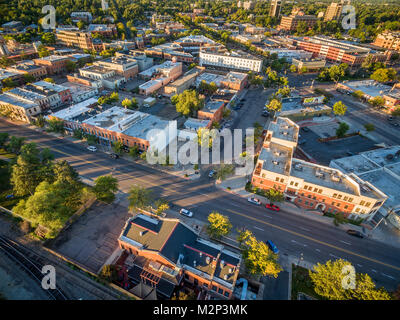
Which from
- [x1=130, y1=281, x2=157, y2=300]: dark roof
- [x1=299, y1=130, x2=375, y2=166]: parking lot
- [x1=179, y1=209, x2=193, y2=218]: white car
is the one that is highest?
[x1=130, y1=281, x2=157, y2=300]: dark roof

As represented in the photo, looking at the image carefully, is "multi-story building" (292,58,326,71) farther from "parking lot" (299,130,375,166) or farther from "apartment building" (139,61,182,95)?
"apartment building" (139,61,182,95)

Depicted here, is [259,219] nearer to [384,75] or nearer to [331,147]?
[331,147]

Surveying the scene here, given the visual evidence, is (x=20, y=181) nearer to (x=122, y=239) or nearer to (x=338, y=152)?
(x=122, y=239)

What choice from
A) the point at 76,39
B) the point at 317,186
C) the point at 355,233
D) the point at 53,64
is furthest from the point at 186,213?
the point at 76,39

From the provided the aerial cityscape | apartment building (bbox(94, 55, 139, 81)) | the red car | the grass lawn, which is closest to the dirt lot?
the aerial cityscape

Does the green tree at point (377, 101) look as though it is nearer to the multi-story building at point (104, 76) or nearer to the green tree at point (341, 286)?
the green tree at point (341, 286)

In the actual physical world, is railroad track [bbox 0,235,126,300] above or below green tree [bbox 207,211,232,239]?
below
